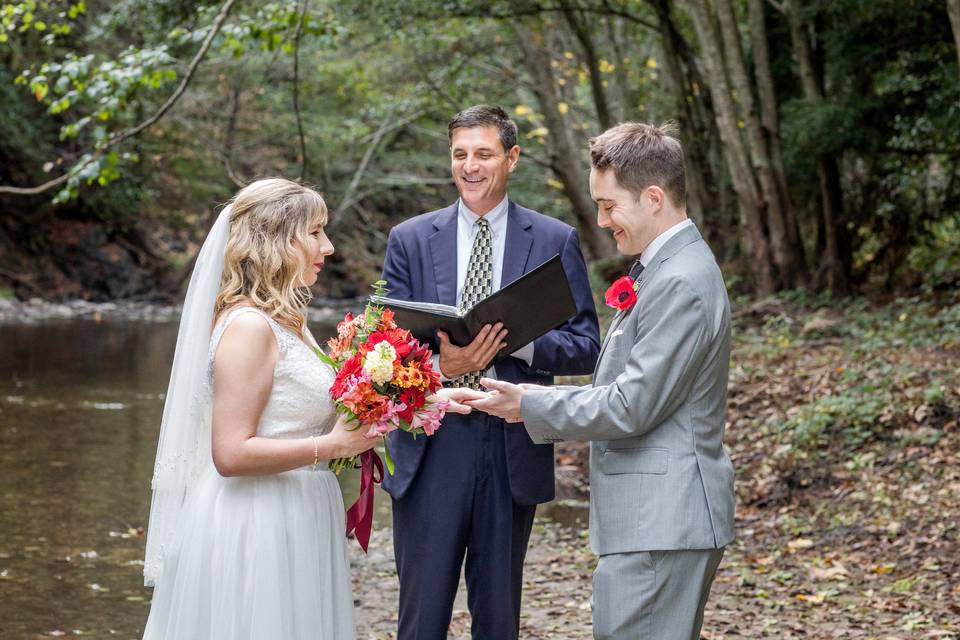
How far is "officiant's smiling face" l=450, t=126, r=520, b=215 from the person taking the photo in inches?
159

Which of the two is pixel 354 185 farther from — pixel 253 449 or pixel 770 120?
pixel 253 449

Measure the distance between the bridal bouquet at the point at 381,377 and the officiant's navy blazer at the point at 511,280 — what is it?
1.83ft

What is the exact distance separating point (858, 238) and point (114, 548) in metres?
10.0

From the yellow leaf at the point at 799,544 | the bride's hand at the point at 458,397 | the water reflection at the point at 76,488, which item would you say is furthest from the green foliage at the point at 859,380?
the bride's hand at the point at 458,397

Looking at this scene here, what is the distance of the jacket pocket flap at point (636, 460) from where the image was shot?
3.07 metres

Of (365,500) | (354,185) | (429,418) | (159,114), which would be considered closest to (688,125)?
(159,114)

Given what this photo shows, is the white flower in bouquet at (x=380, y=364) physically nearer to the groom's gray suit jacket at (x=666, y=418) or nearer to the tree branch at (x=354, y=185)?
the groom's gray suit jacket at (x=666, y=418)

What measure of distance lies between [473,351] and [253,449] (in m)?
0.79

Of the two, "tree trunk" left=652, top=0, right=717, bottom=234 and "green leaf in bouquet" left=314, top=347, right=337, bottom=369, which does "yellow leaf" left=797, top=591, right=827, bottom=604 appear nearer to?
"green leaf in bouquet" left=314, top=347, right=337, bottom=369

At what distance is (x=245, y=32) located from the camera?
875cm

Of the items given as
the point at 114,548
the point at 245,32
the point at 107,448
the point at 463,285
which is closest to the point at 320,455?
the point at 463,285

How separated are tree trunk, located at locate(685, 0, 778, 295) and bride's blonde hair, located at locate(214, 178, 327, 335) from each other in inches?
398

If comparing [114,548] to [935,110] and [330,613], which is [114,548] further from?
[935,110]

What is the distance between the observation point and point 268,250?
11.2 ft
